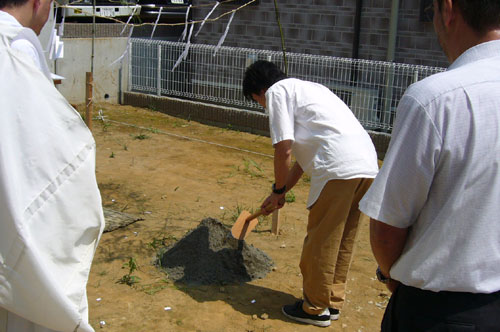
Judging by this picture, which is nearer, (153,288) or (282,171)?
(282,171)

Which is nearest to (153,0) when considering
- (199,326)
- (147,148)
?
(147,148)

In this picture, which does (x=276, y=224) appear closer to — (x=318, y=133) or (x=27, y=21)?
(x=318, y=133)

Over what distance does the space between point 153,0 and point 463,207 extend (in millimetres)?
11048

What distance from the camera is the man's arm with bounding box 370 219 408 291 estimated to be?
171cm

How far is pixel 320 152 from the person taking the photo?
3.43 metres

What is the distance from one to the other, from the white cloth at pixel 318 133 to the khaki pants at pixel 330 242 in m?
0.07

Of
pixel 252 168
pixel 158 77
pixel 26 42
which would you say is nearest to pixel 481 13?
pixel 26 42

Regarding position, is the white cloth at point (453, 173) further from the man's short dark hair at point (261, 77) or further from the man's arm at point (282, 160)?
the man's short dark hair at point (261, 77)

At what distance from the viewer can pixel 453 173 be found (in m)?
1.57

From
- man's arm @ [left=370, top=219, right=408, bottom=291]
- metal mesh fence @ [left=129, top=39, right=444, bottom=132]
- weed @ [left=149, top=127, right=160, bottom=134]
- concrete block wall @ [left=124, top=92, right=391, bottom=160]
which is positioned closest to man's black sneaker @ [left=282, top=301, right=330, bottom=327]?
man's arm @ [left=370, top=219, right=408, bottom=291]

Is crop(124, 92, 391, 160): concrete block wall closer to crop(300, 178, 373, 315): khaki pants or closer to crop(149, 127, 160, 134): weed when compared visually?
crop(149, 127, 160, 134): weed

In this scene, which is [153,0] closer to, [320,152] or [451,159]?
[320,152]

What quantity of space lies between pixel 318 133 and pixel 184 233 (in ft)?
6.20

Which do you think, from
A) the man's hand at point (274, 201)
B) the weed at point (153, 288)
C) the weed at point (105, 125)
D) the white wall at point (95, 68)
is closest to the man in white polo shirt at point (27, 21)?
the man's hand at point (274, 201)
